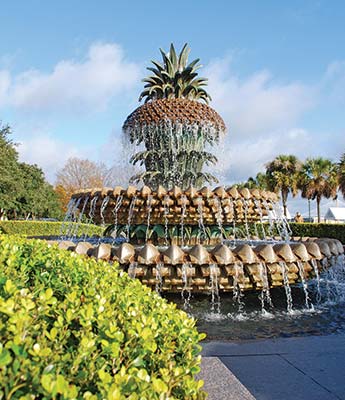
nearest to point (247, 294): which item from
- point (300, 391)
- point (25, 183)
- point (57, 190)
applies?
point (300, 391)

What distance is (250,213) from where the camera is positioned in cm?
701

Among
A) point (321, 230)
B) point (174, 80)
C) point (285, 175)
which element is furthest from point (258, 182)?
point (174, 80)

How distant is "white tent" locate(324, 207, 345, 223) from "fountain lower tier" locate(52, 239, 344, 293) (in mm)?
39220

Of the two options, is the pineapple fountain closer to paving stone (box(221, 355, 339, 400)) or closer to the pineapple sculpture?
the pineapple sculpture

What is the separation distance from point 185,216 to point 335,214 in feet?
131

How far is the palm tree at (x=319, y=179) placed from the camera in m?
35.8

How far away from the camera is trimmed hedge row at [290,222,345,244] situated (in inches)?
855

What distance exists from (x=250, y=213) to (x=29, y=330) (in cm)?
597

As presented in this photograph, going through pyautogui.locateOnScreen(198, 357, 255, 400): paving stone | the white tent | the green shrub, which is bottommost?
pyautogui.locateOnScreen(198, 357, 255, 400): paving stone

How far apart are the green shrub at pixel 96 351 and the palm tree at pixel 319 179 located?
36935 millimetres

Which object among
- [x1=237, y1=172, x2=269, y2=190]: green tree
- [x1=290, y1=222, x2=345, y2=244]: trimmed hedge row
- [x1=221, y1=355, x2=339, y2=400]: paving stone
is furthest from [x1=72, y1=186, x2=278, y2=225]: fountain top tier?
[x1=237, y1=172, x2=269, y2=190]: green tree

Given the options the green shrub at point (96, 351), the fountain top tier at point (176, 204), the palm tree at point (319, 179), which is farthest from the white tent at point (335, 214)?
the green shrub at point (96, 351)

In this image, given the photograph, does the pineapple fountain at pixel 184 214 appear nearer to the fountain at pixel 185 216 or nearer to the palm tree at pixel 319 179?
the fountain at pixel 185 216

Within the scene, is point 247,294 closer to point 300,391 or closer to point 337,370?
point 337,370
